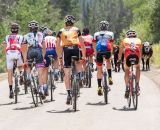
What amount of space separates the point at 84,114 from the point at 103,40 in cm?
324

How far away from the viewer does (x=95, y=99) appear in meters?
16.3

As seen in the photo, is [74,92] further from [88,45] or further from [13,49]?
[88,45]

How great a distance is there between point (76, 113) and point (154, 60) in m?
22.7

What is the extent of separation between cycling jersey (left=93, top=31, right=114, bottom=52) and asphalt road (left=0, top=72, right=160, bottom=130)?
4.59ft

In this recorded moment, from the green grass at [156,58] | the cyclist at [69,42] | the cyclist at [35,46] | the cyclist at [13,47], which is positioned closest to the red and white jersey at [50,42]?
the cyclist at [13,47]

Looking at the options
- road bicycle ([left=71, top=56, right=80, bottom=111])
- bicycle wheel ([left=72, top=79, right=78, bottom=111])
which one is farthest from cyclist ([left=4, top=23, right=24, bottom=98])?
bicycle wheel ([left=72, top=79, right=78, bottom=111])

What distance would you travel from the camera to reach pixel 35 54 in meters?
15.0

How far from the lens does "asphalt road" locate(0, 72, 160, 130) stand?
451 inches

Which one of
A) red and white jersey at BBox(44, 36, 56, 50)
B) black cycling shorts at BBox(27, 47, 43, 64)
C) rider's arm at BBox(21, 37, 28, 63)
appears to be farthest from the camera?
red and white jersey at BBox(44, 36, 56, 50)

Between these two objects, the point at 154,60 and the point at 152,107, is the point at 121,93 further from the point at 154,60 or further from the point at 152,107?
the point at 154,60

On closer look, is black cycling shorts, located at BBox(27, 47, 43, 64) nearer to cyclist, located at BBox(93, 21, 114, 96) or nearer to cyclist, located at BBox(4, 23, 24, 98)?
cyclist, located at BBox(4, 23, 24, 98)

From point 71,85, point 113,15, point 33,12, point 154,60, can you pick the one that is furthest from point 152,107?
point 113,15

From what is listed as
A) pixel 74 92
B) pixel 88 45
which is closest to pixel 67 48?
pixel 74 92

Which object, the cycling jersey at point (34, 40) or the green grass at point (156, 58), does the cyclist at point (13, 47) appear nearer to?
the cycling jersey at point (34, 40)
